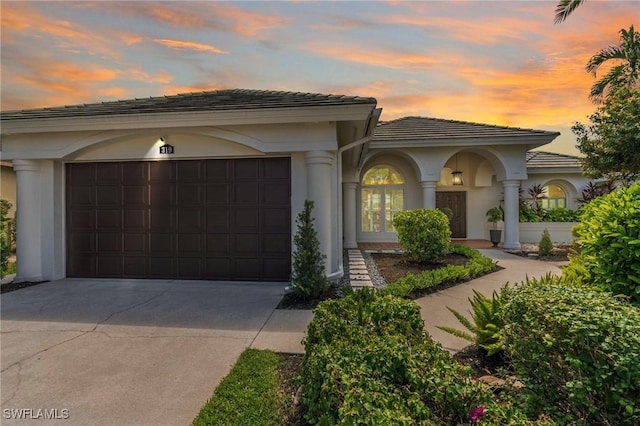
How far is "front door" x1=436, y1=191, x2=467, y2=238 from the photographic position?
15000mm

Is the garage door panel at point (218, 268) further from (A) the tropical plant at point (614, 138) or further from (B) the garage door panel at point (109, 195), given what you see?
(A) the tropical plant at point (614, 138)

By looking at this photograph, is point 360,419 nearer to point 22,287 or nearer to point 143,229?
point 143,229

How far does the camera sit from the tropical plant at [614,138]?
829 centimetres

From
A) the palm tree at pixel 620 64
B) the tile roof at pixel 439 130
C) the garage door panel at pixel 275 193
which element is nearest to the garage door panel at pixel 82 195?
the garage door panel at pixel 275 193

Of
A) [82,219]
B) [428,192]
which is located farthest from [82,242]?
[428,192]

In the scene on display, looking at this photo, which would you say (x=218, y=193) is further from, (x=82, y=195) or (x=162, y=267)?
(x=82, y=195)

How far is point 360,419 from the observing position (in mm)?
1399

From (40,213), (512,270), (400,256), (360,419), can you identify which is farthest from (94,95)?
(512,270)

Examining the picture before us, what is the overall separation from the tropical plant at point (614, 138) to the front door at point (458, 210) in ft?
17.3

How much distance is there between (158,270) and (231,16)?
6291 millimetres

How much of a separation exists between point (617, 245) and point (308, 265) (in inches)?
157

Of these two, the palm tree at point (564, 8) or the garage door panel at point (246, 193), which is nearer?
the garage door panel at point (246, 193)

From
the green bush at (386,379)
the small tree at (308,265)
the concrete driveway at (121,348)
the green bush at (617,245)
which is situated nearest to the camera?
the green bush at (386,379)

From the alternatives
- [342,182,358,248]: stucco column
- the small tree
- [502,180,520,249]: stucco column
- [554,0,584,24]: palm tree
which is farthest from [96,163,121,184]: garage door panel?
[554,0,584,24]: palm tree
